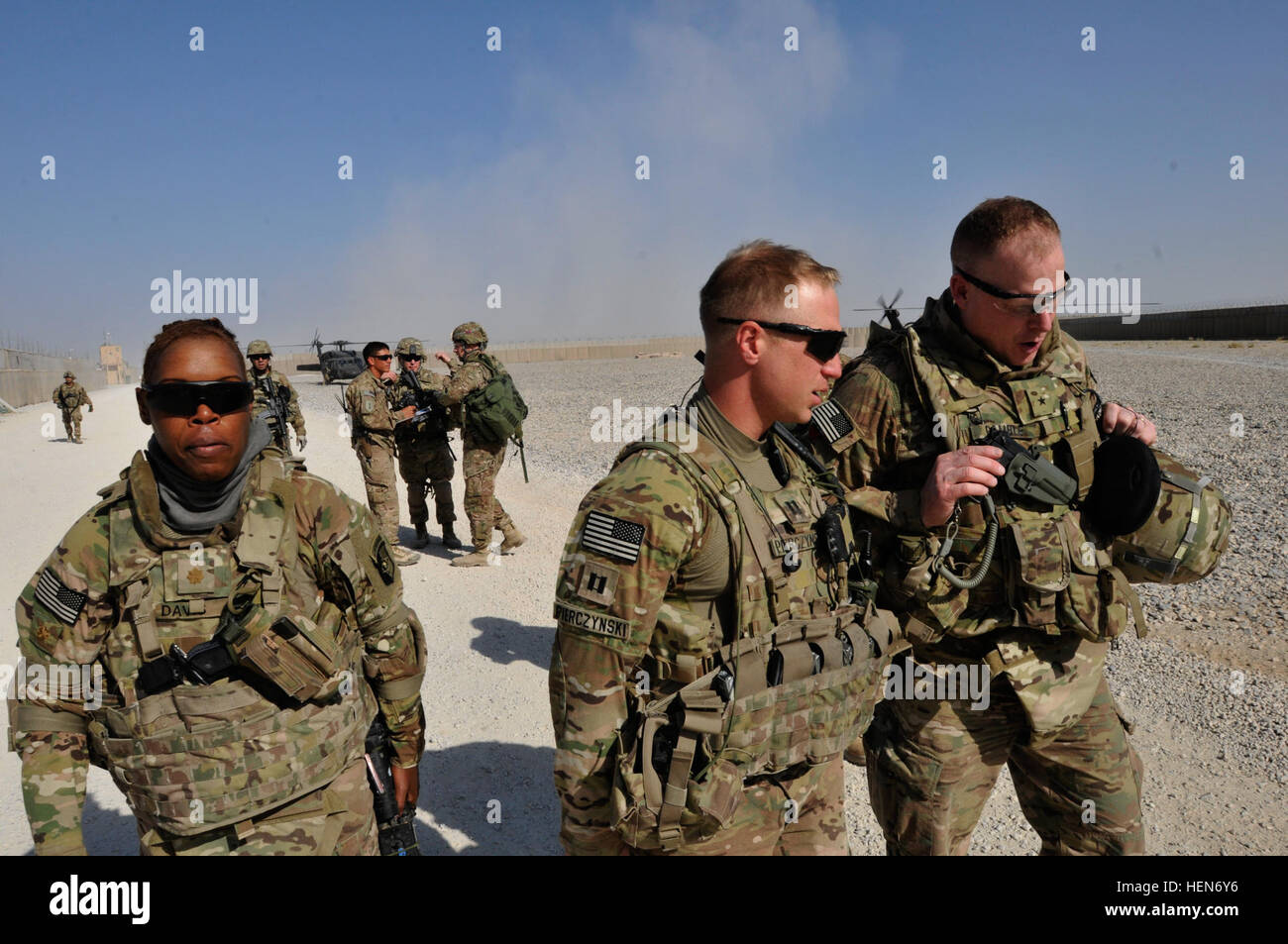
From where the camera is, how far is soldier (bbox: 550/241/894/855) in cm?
182

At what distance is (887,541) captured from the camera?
2734 mm

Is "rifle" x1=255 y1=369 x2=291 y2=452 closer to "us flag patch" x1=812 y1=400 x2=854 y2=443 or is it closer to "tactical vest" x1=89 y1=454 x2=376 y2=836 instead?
"tactical vest" x1=89 y1=454 x2=376 y2=836

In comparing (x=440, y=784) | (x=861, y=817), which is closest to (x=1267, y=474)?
(x=861, y=817)

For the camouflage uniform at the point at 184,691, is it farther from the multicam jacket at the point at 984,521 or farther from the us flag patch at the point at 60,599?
the multicam jacket at the point at 984,521

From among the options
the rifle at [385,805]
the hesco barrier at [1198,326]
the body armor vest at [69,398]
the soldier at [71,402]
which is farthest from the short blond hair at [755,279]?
the hesco barrier at [1198,326]

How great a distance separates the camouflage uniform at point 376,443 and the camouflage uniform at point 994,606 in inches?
268

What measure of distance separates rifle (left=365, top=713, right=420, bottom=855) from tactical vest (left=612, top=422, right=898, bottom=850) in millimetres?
1025

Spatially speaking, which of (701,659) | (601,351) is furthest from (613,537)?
(601,351)

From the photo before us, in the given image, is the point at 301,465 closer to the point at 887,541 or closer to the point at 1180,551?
the point at 887,541

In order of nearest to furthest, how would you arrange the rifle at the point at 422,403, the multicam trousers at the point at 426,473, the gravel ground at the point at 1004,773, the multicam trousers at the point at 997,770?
the multicam trousers at the point at 997,770 < the gravel ground at the point at 1004,773 < the rifle at the point at 422,403 < the multicam trousers at the point at 426,473

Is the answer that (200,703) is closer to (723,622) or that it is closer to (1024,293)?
(723,622)

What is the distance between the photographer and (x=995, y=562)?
270 cm

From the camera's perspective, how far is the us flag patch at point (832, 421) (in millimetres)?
2570

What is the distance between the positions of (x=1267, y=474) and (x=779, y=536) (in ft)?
31.4
